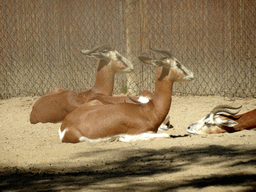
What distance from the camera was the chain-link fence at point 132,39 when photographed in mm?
7746

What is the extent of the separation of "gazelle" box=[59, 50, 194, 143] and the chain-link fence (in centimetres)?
279

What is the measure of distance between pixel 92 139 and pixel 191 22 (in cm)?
452

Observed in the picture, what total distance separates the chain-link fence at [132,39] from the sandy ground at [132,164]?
3196 millimetres

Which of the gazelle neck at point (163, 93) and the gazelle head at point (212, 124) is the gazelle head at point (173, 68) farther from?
the gazelle head at point (212, 124)

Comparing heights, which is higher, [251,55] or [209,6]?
[209,6]

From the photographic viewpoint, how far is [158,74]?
4.50 m

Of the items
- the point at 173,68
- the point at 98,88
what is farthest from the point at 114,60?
the point at 173,68

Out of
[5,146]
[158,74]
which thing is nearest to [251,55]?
[158,74]

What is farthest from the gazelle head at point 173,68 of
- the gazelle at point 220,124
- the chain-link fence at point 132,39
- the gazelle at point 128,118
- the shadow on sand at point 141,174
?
the chain-link fence at point 132,39

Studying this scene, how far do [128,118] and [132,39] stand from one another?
12.8 ft

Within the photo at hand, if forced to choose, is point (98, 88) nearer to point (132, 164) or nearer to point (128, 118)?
point (128, 118)

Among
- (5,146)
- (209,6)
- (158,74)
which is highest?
→ (209,6)

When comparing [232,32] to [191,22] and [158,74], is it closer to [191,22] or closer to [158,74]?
[191,22]

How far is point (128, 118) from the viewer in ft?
13.8
